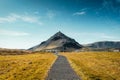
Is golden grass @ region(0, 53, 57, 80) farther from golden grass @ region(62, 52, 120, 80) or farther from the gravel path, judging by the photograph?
golden grass @ region(62, 52, 120, 80)

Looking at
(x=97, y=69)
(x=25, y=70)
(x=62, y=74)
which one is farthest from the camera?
(x=97, y=69)

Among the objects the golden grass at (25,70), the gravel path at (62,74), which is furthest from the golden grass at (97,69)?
the golden grass at (25,70)

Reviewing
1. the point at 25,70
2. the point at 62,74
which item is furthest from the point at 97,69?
the point at 25,70

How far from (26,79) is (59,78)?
3716 mm

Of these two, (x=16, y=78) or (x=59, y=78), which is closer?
(x=59, y=78)

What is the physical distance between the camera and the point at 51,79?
20.8m

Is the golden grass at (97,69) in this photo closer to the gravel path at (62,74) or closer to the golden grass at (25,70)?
the gravel path at (62,74)

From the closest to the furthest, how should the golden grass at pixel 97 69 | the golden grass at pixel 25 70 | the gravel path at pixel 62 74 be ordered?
1. the gravel path at pixel 62 74
2. the golden grass at pixel 25 70
3. the golden grass at pixel 97 69

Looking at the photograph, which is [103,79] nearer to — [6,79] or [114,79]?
[114,79]

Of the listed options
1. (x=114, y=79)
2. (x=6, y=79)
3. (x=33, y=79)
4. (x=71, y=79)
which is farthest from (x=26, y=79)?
(x=114, y=79)

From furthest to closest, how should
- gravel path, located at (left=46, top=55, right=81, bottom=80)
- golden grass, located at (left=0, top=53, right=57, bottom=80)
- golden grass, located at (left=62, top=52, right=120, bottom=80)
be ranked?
golden grass, located at (left=62, top=52, right=120, bottom=80) → golden grass, located at (left=0, top=53, right=57, bottom=80) → gravel path, located at (left=46, top=55, right=81, bottom=80)

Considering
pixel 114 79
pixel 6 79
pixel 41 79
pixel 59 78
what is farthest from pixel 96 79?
pixel 6 79

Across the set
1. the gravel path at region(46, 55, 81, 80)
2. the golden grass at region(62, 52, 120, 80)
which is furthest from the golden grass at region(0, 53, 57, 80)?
the golden grass at region(62, 52, 120, 80)

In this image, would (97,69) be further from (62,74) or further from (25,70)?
(25,70)
